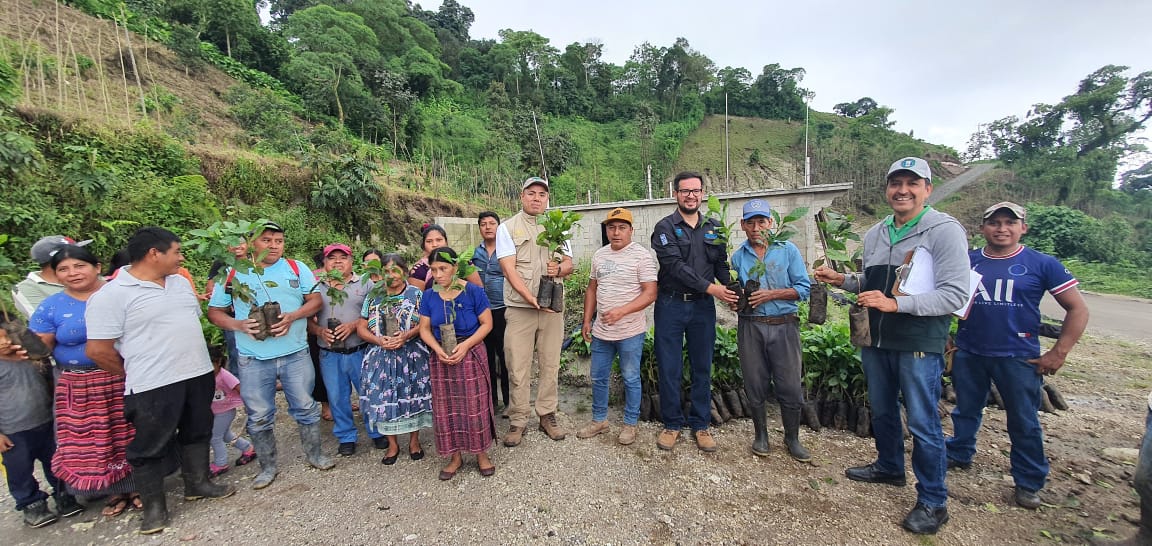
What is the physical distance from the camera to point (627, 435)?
11.7 ft

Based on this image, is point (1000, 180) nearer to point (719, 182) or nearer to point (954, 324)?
point (719, 182)

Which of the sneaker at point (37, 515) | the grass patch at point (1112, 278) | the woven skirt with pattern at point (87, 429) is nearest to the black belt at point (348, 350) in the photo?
the woven skirt with pattern at point (87, 429)

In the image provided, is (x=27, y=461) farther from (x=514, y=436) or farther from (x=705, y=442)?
(x=705, y=442)

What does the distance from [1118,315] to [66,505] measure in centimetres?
2041

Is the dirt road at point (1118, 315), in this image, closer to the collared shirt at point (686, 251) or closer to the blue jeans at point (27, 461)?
the collared shirt at point (686, 251)

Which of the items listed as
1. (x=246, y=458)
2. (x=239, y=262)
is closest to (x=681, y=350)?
(x=239, y=262)

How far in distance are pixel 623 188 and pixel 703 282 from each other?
29.3 m

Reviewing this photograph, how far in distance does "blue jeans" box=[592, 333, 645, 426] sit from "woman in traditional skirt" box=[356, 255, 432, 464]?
1437mm

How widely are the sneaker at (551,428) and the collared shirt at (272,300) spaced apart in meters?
2.08

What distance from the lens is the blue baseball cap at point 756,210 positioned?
10.4 feet

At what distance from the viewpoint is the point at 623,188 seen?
104 feet

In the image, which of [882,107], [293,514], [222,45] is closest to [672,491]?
[293,514]

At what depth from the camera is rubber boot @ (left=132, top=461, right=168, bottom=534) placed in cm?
262

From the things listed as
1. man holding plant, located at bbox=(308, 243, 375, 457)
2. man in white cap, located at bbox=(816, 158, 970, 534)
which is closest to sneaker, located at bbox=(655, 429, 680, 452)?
man in white cap, located at bbox=(816, 158, 970, 534)
